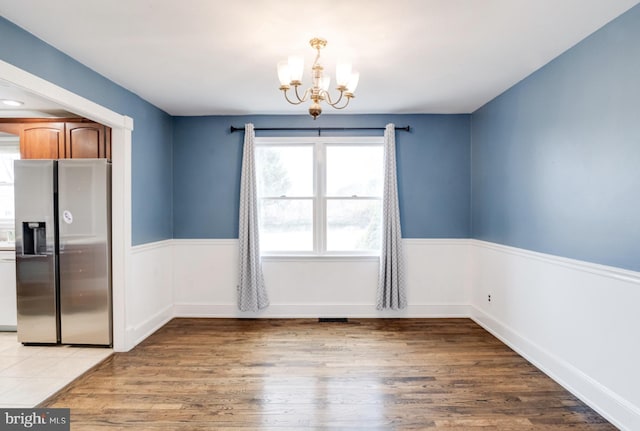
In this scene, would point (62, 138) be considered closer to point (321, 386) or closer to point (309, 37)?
point (309, 37)

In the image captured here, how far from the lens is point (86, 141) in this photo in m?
3.37

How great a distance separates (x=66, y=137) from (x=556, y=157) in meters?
4.54

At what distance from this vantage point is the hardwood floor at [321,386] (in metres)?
2.21

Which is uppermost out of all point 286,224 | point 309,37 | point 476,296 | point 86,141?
point 309,37

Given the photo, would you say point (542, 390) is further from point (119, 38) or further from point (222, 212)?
point (119, 38)

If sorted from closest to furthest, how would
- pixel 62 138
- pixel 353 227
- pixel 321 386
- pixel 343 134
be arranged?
pixel 321 386 → pixel 62 138 → pixel 343 134 → pixel 353 227

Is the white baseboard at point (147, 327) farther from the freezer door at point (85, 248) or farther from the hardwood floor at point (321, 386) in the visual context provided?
the freezer door at point (85, 248)

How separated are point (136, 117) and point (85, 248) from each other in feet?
4.63

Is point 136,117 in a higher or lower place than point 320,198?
higher

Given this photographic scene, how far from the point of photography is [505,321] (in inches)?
136

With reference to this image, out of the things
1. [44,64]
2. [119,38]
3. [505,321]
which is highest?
[119,38]

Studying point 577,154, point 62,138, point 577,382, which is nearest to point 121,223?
point 62,138

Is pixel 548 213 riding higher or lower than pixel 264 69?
lower

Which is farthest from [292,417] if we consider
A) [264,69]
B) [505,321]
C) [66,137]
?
[66,137]
